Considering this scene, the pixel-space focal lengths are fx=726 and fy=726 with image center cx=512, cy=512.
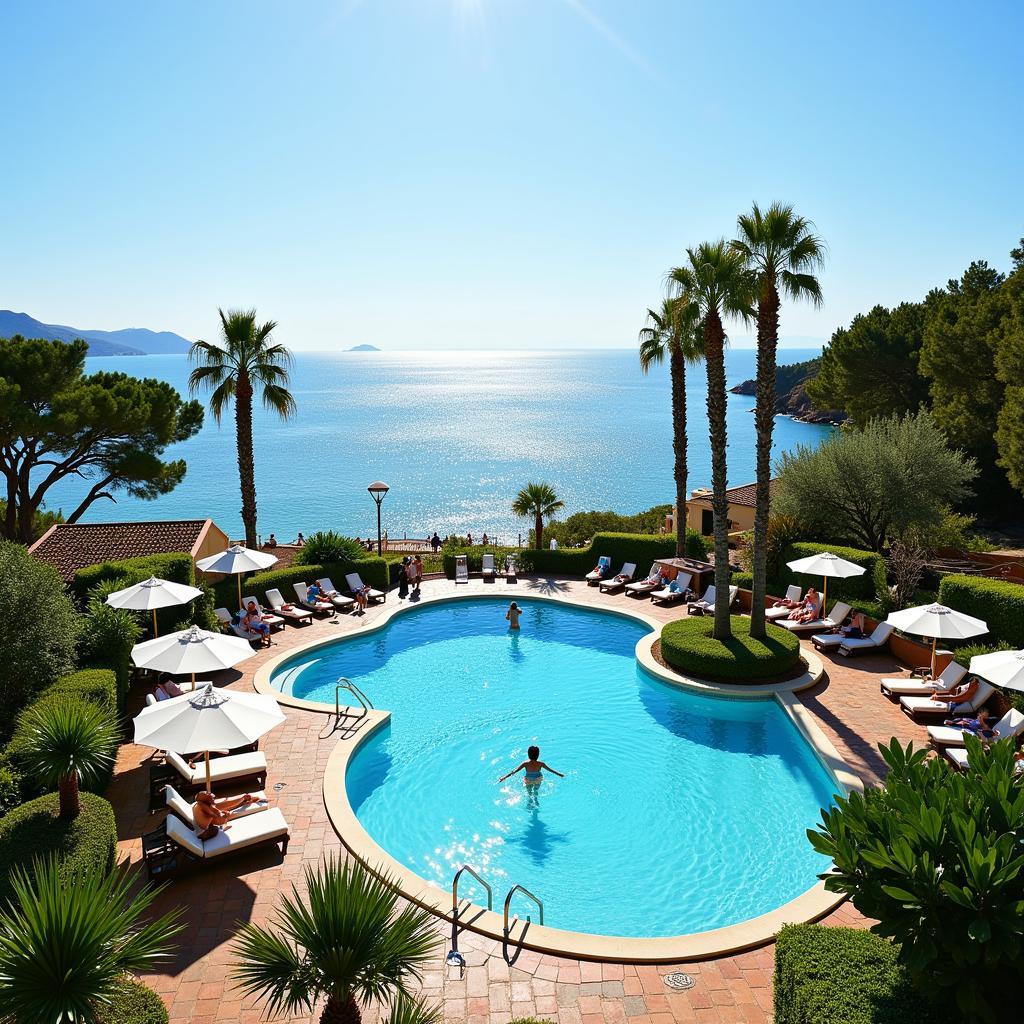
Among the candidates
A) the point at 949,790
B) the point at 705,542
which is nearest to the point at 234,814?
the point at 949,790

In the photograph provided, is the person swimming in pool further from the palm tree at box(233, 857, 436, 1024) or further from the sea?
the sea

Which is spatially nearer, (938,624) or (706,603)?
(938,624)

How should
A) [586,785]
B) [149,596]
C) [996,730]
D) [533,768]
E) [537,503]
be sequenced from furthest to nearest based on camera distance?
[537,503]
[149,596]
[586,785]
[996,730]
[533,768]

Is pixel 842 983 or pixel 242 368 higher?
pixel 242 368

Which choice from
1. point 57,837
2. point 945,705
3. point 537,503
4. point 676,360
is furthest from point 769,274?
point 57,837

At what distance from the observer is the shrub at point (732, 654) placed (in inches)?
662

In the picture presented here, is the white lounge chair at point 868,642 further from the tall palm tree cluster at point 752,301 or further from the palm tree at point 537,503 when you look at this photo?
the palm tree at point 537,503

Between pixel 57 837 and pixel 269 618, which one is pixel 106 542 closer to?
pixel 269 618

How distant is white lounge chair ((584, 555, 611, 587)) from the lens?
2580 centimetres

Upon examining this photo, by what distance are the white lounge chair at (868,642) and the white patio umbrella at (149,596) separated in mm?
15489

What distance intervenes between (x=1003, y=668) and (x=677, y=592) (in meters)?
11.7

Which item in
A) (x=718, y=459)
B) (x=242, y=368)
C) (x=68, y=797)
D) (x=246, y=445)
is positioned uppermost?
(x=242, y=368)

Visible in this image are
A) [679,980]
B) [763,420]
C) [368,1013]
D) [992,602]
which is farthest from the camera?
[763,420]

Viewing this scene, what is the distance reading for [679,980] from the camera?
25.8 feet
